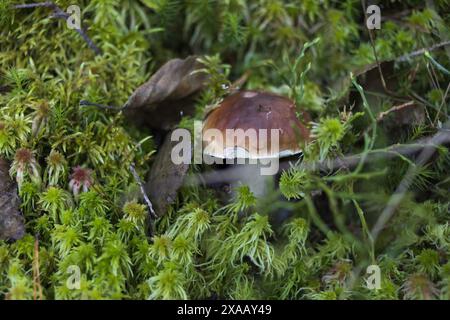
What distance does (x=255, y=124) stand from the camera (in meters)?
1.88

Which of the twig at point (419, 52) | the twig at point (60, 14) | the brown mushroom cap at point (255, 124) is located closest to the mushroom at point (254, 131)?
the brown mushroom cap at point (255, 124)

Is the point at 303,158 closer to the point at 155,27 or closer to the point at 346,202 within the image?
the point at 346,202

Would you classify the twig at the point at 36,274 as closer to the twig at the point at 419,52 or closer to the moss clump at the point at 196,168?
the moss clump at the point at 196,168

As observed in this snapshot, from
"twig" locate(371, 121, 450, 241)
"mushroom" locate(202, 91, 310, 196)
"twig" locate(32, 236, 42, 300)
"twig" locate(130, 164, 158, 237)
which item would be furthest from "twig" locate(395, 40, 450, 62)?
"twig" locate(32, 236, 42, 300)

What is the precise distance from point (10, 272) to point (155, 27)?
1433mm

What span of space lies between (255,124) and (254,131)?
37 millimetres

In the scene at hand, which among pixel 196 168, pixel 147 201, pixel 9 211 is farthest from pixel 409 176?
pixel 9 211

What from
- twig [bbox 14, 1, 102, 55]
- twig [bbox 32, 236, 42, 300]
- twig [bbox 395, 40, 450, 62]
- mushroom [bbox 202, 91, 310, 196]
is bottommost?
twig [bbox 32, 236, 42, 300]

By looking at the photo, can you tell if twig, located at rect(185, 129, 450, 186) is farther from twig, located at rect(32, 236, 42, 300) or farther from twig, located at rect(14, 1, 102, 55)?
twig, located at rect(14, 1, 102, 55)

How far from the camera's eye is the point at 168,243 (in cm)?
178

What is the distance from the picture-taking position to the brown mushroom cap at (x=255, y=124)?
6.05 feet

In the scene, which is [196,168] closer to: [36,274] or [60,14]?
[36,274]

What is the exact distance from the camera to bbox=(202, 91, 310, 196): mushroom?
6.06 feet
